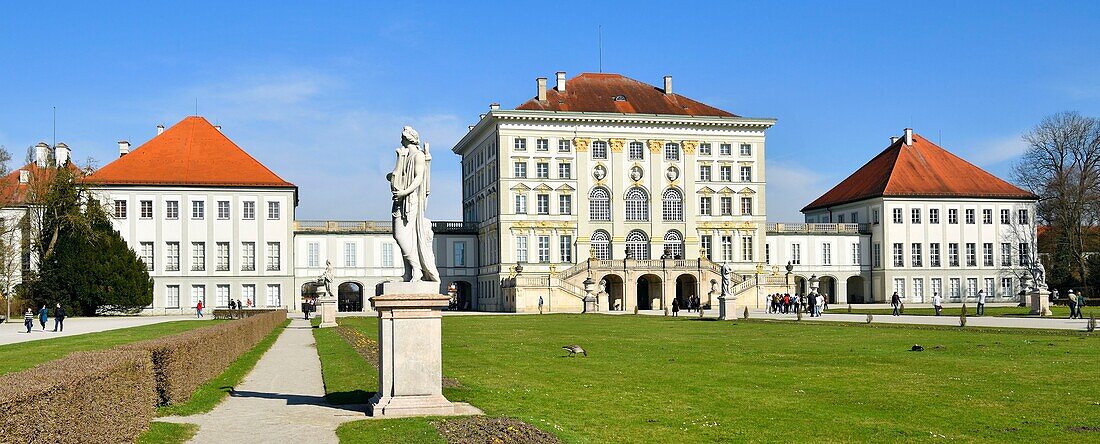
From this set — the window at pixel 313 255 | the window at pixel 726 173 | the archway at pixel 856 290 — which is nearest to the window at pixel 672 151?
the window at pixel 726 173

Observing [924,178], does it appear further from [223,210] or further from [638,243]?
[223,210]

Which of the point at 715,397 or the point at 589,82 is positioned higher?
the point at 589,82

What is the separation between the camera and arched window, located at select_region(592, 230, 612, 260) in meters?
80.4

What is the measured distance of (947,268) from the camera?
85.7 metres

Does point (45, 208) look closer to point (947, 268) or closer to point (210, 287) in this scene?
point (210, 287)

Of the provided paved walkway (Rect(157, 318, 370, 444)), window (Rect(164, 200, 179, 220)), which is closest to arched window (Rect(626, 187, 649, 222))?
window (Rect(164, 200, 179, 220))

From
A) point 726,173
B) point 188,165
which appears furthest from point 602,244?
point 188,165

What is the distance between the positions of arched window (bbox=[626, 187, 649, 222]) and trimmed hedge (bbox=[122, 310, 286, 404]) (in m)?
56.5

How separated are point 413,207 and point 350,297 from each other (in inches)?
3148

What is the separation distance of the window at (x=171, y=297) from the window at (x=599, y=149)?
29.4 meters

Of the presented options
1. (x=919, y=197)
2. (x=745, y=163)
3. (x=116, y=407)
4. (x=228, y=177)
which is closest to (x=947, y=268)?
(x=919, y=197)

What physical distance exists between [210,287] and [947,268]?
174 ft

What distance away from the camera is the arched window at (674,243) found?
81.3 metres

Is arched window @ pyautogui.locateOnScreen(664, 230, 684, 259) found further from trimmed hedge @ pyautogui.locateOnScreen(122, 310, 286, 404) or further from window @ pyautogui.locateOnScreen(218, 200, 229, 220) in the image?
trimmed hedge @ pyautogui.locateOnScreen(122, 310, 286, 404)
